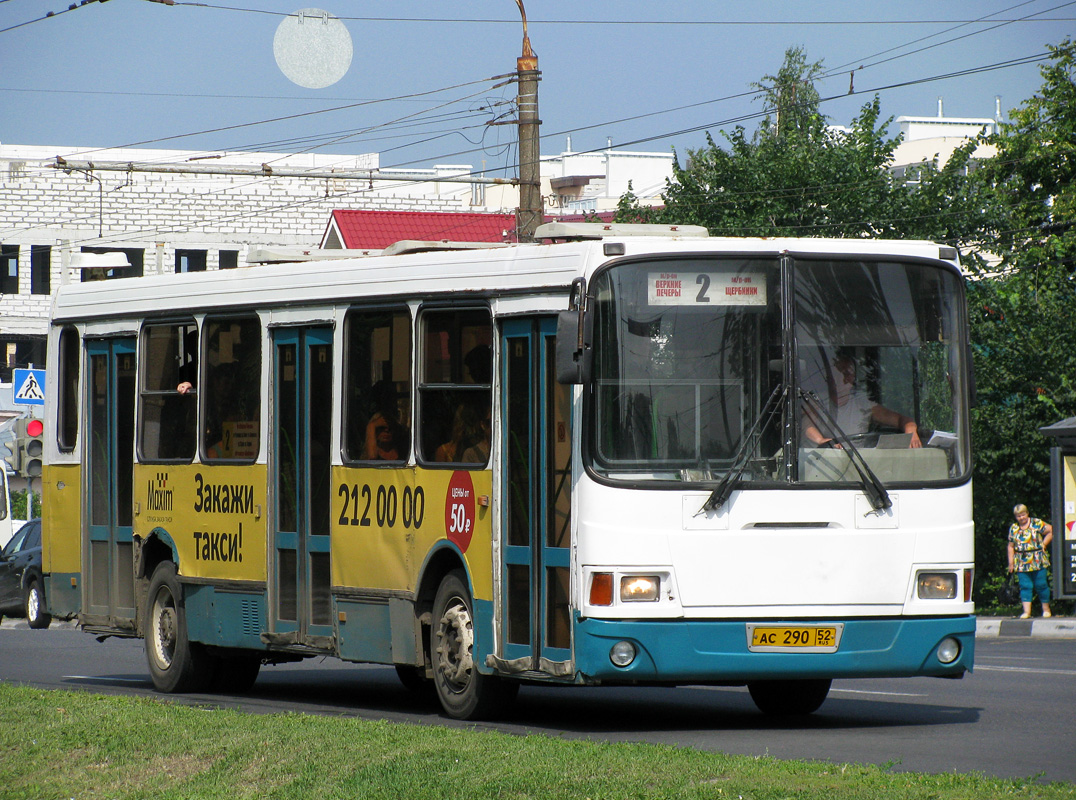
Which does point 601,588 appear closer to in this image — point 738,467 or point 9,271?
point 738,467

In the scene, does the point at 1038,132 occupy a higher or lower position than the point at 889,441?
higher

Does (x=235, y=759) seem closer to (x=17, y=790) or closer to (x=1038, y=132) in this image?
(x=17, y=790)

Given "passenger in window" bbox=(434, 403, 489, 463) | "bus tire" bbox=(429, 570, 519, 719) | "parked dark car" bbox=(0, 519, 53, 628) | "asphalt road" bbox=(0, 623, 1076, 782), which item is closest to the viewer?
"asphalt road" bbox=(0, 623, 1076, 782)

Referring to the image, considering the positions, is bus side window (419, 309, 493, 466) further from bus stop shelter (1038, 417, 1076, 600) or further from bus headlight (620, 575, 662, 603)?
bus stop shelter (1038, 417, 1076, 600)

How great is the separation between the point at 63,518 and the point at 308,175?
16.5 m

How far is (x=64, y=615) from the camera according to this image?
1483 centimetres

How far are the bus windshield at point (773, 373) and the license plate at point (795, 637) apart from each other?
783 mm

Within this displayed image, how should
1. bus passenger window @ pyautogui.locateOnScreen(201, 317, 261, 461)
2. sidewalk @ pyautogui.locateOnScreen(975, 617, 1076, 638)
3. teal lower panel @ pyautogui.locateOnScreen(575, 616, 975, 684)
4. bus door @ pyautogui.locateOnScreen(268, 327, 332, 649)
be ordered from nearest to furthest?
teal lower panel @ pyautogui.locateOnScreen(575, 616, 975, 684) → bus door @ pyautogui.locateOnScreen(268, 327, 332, 649) → bus passenger window @ pyautogui.locateOnScreen(201, 317, 261, 461) → sidewalk @ pyautogui.locateOnScreen(975, 617, 1076, 638)

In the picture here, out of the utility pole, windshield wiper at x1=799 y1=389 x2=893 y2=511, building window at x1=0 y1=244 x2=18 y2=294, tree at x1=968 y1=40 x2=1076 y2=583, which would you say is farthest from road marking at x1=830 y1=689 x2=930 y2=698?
building window at x1=0 y1=244 x2=18 y2=294

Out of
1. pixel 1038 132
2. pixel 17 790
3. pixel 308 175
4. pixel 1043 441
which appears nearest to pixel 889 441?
pixel 17 790

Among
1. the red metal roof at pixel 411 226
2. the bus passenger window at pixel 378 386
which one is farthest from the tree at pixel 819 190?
the bus passenger window at pixel 378 386

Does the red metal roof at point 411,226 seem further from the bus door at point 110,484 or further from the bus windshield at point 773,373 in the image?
the bus windshield at point 773,373

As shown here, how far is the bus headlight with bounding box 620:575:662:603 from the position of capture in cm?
962

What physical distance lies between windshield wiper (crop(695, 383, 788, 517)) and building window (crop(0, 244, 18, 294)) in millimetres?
48149
